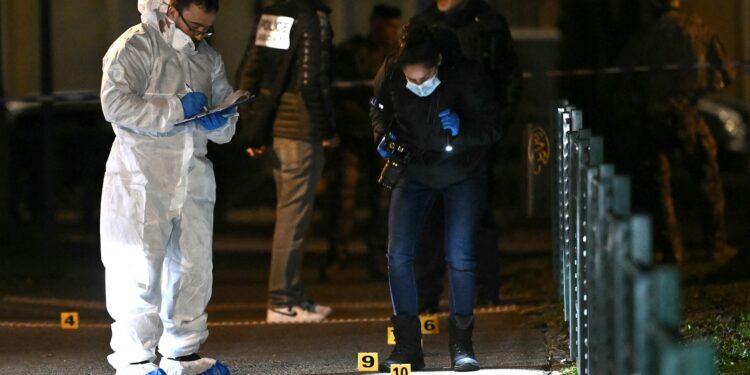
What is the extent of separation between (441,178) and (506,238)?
20.6 feet

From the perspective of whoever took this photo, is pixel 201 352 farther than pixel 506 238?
No

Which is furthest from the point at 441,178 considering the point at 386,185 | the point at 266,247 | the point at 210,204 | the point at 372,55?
the point at 266,247

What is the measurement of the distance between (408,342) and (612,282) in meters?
2.45

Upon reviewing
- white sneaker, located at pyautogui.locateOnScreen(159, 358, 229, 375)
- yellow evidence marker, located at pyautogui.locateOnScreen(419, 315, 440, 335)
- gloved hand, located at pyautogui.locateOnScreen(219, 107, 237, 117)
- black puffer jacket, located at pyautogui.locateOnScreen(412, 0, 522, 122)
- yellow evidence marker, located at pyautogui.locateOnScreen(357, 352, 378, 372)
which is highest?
black puffer jacket, located at pyautogui.locateOnScreen(412, 0, 522, 122)

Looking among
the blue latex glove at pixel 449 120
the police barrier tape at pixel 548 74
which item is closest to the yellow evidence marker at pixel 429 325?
the blue latex glove at pixel 449 120

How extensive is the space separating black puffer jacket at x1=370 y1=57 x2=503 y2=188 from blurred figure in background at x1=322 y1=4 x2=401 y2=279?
3600mm

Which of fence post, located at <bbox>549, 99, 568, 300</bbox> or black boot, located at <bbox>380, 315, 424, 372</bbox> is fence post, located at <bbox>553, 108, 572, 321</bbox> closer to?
fence post, located at <bbox>549, 99, 568, 300</bbox>

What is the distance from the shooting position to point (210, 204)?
281 inches

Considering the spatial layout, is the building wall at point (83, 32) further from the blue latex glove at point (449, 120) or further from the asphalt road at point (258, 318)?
the blue latex glove at point (449, 120)

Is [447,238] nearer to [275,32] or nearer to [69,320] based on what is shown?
[275,32]

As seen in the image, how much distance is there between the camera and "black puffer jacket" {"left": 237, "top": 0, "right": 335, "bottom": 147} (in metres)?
8.98

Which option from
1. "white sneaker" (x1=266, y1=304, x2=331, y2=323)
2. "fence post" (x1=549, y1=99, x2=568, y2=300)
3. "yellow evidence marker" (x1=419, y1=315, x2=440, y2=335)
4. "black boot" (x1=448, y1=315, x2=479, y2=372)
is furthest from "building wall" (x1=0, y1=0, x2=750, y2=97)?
"black boot" (x1=448, y1=315, x2=479, y2=372)

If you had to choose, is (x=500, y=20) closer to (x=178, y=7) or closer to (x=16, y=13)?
(x=178, y=7)

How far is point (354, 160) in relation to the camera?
11.8 metres
